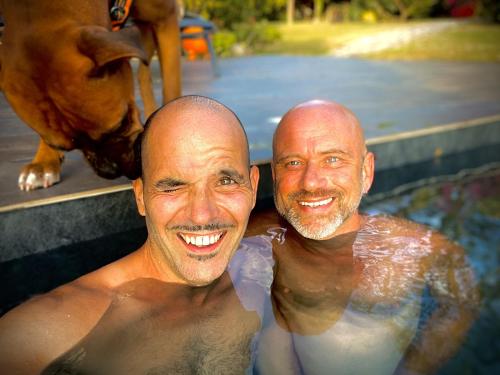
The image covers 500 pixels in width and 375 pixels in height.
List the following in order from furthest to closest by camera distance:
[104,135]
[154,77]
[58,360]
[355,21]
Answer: [355,21], [154,77], [104,135], [58,360]

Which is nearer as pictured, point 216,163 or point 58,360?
point 58,360

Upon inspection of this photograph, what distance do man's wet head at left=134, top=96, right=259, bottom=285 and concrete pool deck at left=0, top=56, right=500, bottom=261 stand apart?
1.18 meters

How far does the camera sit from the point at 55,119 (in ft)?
9.43

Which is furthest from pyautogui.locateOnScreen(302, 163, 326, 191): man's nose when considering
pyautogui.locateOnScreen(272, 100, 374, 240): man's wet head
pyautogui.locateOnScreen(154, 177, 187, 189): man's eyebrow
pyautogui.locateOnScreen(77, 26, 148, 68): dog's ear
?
pyautogui.locateOnScreen(77, 26, 148, 68): dog's ear

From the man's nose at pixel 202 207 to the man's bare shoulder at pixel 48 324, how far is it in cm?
50

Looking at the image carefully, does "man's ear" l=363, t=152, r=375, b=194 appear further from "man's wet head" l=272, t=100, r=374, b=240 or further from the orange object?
the orange object

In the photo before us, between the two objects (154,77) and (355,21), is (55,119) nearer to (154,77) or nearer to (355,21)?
(154,77)

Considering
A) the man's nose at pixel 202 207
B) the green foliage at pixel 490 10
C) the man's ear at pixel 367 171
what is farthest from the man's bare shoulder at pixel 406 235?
the green foliage at pixel 490 10

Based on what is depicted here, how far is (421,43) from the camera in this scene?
19.0 m

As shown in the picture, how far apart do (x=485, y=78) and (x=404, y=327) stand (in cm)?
876

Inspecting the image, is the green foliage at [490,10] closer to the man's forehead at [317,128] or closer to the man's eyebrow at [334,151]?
the man's forehead at [317,128]

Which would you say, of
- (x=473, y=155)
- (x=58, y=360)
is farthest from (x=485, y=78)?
(x=58, y=360)

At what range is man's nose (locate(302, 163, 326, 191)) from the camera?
292 cm

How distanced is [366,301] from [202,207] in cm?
115
